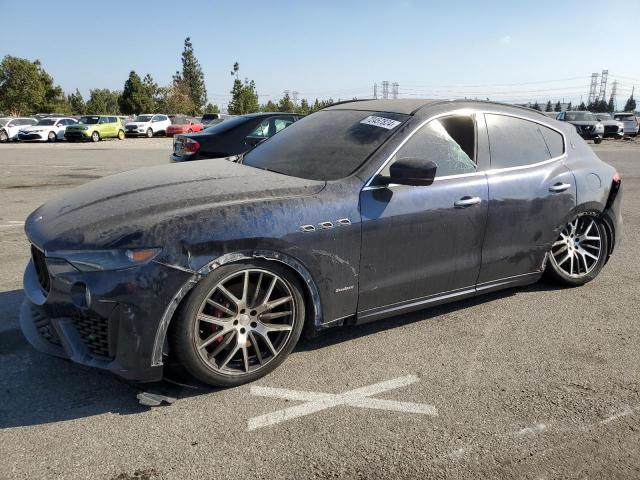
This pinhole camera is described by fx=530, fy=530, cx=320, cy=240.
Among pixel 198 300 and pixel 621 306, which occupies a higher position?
pixel 198 300

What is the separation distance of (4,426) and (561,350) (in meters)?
3.34

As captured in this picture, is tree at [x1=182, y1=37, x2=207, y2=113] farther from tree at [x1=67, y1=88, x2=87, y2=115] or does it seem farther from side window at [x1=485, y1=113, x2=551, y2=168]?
side window at [x1=485, y1=113, x2=551, y2=168]

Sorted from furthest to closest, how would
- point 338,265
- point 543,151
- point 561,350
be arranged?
1. point 543,151
2. point 561,350
3. point 338,265

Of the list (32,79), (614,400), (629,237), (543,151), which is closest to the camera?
(614,400)

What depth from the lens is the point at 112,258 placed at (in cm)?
264

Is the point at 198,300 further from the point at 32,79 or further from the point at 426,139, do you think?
the point at 32,79

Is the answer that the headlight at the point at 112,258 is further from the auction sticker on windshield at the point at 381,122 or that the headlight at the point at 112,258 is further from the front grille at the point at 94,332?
the auction sticker on windshield at the point at 381,122

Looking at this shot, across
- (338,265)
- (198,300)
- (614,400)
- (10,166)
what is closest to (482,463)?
(614,400)

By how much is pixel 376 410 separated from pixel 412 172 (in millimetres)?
1401

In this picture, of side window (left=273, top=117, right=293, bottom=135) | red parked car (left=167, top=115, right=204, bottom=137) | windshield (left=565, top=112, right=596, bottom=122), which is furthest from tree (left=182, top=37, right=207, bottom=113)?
side window (left=273, top=117, right=293, bottom=135)

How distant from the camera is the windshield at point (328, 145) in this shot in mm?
3520

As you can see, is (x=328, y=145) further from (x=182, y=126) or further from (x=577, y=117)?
(x=182, y=126)

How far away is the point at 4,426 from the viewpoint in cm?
263

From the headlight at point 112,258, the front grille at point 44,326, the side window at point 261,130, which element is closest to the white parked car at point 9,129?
the side window at point 261,130
